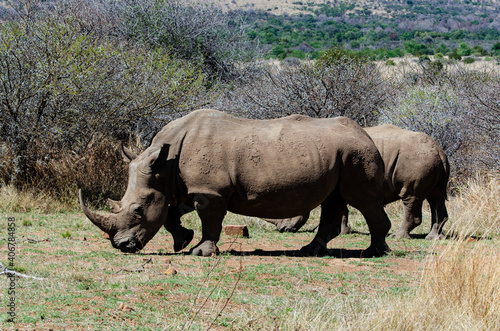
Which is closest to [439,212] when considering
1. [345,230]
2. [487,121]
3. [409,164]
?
[409,164]

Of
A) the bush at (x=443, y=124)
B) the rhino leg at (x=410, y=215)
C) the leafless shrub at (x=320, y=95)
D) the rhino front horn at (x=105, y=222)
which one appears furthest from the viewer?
the leafless shrub at (x=320, y=95)

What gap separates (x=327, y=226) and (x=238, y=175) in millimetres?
1486

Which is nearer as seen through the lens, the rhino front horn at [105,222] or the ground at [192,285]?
the ground at [192,285]

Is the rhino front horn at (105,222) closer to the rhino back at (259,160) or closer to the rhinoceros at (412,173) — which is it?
the rhino back at (259,160)

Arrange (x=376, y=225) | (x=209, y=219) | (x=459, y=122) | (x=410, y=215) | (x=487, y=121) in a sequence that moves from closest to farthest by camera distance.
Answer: (x=209, y=219) → (x=376, y=225) → (x=410, y=215) → (x=487, y=121) → (x=459, y=122)

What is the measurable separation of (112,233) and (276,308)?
2.93m

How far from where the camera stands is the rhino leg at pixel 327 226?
8.20m

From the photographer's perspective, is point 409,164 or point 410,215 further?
point 410,215

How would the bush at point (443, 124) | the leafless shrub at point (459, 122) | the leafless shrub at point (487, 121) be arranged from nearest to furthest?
the leafless shrub at point (487, 121), the leafless shrub at point (459, 122), the bush at point (443, 124)

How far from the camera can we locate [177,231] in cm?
822

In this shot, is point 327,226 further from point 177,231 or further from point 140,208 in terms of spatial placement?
point 140,208

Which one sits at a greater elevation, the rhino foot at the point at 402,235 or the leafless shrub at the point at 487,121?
the leafless shrub at the point at 487,121

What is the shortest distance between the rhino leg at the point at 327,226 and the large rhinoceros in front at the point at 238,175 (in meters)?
0.09

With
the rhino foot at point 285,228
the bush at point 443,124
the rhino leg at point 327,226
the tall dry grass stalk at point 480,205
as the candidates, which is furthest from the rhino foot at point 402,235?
the bush at point 443,124
